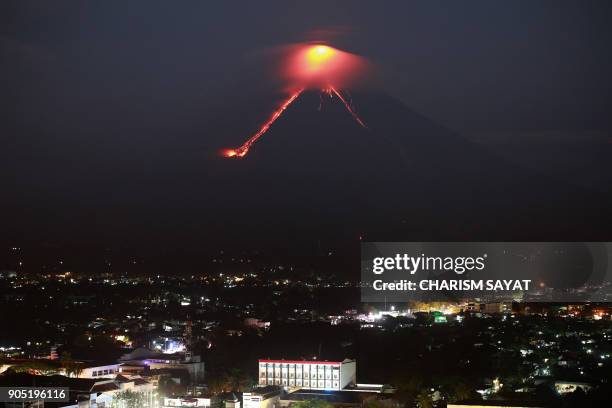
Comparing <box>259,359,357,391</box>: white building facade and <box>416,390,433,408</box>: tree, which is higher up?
<box>259,359,357,391</box>: white building facade

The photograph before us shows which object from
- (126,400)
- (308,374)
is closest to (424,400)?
(308,374)

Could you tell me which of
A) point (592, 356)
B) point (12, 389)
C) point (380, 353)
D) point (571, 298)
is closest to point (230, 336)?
point (380, 353)

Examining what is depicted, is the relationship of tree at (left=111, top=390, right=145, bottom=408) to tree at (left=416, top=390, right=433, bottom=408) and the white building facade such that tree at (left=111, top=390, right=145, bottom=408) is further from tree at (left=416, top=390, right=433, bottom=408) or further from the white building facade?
tree at (left=416, top=390, right=433, bottom=408)

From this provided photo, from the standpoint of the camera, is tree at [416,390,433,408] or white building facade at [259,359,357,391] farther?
white building facade at [259,359,357,391]

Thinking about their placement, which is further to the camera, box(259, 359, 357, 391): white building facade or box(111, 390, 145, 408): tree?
box(259, 359, 357, 391): white building facade

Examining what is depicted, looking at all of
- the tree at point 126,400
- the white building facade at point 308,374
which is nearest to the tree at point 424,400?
the white building facade at point 308,374

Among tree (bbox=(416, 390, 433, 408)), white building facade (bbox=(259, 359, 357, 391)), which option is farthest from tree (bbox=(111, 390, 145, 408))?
tree (bbox=(416, 390, 433, 408))

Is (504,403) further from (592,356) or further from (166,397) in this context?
(592,356)

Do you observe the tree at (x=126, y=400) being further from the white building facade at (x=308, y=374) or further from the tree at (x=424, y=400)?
the tree at (x=424, y=400)

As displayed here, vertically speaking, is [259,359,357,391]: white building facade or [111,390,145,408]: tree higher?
[259,359,357,391]: white building facade
